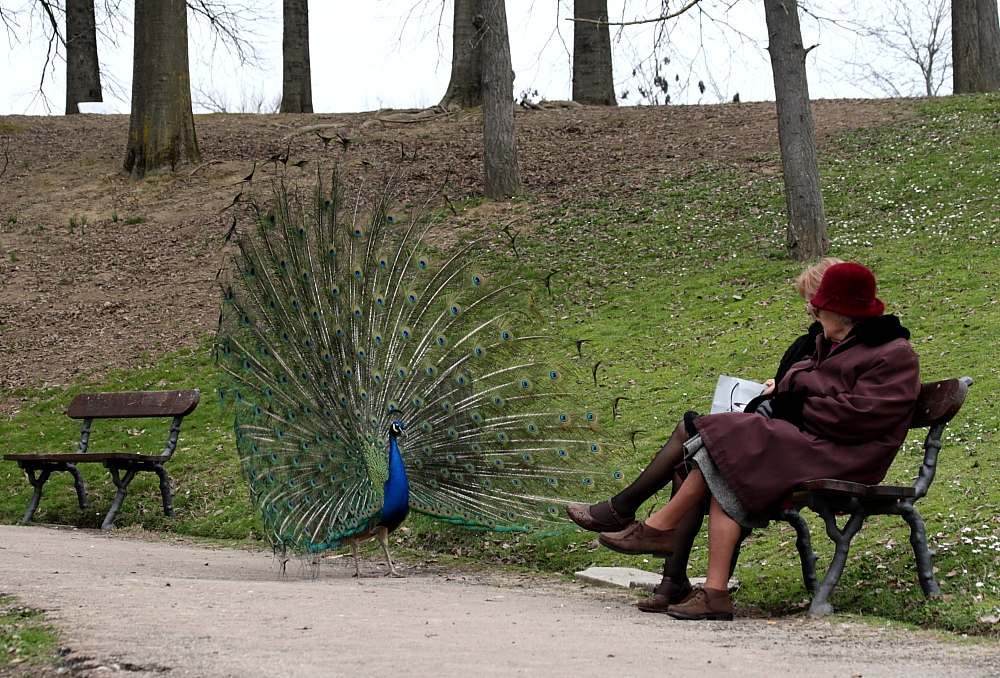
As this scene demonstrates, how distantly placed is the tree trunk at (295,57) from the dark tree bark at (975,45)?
52.6 ft

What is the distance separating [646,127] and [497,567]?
16.9 meters

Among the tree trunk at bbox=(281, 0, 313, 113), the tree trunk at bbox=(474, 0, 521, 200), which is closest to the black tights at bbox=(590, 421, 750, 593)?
the tree trunk at bbox=(474, 0, 521, 200)

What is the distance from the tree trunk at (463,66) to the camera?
2330 centimetres

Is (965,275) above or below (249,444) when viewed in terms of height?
above

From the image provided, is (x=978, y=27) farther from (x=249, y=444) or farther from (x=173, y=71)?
(x=249, y=444)

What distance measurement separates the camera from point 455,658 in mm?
3918

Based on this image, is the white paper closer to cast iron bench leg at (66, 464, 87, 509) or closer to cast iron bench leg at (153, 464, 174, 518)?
cast iron bench leg at (153, 464, 174, 518)

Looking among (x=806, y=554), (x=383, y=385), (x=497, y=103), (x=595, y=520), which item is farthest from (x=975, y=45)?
(x=595, y=520)

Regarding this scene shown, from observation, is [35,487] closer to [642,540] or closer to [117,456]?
[117,456]

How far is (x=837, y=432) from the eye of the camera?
491 cm

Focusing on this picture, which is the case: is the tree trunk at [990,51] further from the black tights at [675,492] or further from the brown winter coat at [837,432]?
the black tights at [675,492]

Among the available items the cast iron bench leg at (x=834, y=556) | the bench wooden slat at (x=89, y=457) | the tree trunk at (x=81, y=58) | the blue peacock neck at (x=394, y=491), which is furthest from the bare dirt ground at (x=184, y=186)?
the cast iron bench leg at (x=834, y=556)

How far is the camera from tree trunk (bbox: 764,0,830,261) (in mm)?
14281

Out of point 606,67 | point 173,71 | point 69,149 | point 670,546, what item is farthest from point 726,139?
point 670,546
